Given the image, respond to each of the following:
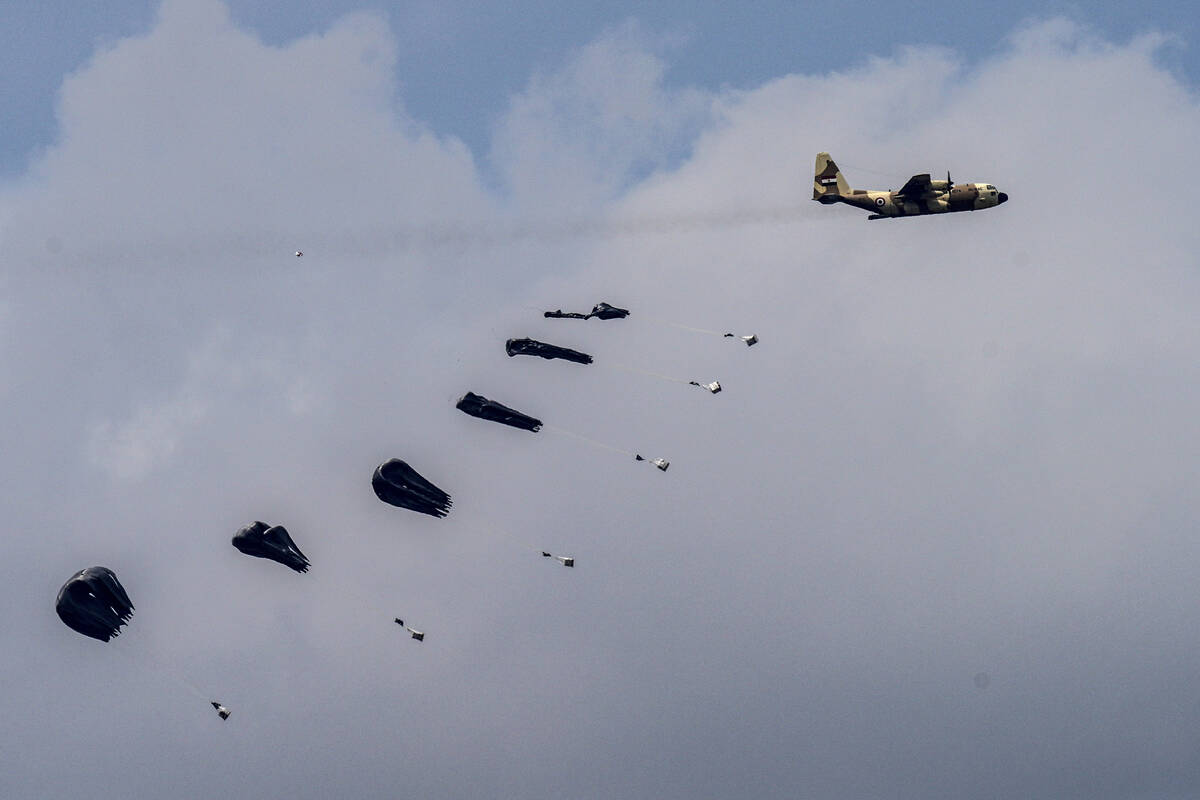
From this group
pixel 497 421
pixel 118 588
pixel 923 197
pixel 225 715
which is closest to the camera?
pixel 225 715

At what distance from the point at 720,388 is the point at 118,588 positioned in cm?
6005

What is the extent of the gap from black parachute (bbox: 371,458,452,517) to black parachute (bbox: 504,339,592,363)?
17.1 meters

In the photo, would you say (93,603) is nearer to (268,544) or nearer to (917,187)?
(268,544)

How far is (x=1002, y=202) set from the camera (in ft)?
541

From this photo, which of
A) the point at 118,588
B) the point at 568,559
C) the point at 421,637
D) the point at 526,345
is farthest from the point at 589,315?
the point at 118,588

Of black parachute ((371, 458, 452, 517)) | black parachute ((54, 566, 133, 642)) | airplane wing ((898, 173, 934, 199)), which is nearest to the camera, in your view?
black parachute ((54, 566, 133, 642))

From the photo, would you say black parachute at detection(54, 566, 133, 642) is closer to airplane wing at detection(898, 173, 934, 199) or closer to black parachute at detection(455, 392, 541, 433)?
black parachute at detection(455, 392, 541, 433)

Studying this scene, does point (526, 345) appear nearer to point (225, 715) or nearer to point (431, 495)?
point (431, 495)

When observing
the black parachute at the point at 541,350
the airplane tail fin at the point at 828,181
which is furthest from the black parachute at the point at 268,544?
the airplane tail fin at the point at 828,181

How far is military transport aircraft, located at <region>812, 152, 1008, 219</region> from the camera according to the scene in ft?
527

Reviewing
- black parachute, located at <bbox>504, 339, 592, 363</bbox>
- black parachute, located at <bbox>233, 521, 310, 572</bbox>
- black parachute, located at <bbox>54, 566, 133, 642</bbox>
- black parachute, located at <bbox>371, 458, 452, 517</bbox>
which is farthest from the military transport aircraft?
black parachute, located at <bbox>54, 566, 133, 642</bbox>

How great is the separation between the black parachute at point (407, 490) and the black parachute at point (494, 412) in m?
9.58

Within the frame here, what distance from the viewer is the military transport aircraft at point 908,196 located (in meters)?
160

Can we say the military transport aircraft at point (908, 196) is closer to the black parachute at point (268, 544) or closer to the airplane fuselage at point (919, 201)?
the airplane fuselage at point (919, 201)
